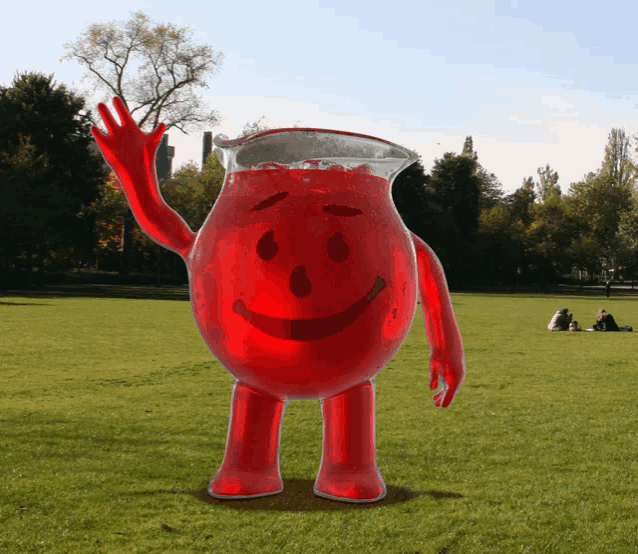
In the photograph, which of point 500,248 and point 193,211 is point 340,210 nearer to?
point 193,211

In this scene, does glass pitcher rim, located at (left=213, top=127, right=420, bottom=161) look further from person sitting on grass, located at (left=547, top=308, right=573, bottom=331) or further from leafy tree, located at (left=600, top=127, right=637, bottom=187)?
leafy tree, located at (left=600, top=127, right=637, bottom=187)

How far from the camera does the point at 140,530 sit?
370 cm

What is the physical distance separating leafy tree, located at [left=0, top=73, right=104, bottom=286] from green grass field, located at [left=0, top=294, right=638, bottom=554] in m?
25.1

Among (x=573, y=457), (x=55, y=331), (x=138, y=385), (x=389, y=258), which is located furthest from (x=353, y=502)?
(x=55, y=331)

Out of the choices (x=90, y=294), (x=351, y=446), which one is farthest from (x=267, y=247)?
(x=90, y=294)

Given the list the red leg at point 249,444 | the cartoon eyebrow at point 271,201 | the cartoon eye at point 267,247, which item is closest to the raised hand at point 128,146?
the cartoon eyebrow at point 271,201

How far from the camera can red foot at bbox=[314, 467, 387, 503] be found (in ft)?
12.8

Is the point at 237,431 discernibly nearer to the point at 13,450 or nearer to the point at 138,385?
the point at 13,450

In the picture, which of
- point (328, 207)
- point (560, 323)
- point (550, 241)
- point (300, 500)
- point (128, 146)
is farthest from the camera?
point (550, 241)

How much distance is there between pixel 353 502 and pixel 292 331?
4.06 ft

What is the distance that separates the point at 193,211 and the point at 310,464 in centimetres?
3183

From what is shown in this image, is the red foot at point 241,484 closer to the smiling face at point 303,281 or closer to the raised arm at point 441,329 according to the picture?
the smiling face at point 303,281

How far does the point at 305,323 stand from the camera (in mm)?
3207

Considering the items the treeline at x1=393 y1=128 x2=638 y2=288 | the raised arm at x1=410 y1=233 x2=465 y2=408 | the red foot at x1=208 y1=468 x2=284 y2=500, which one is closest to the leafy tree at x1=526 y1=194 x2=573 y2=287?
the treeline at x1=393 y1=128 x2=638 y2=288
